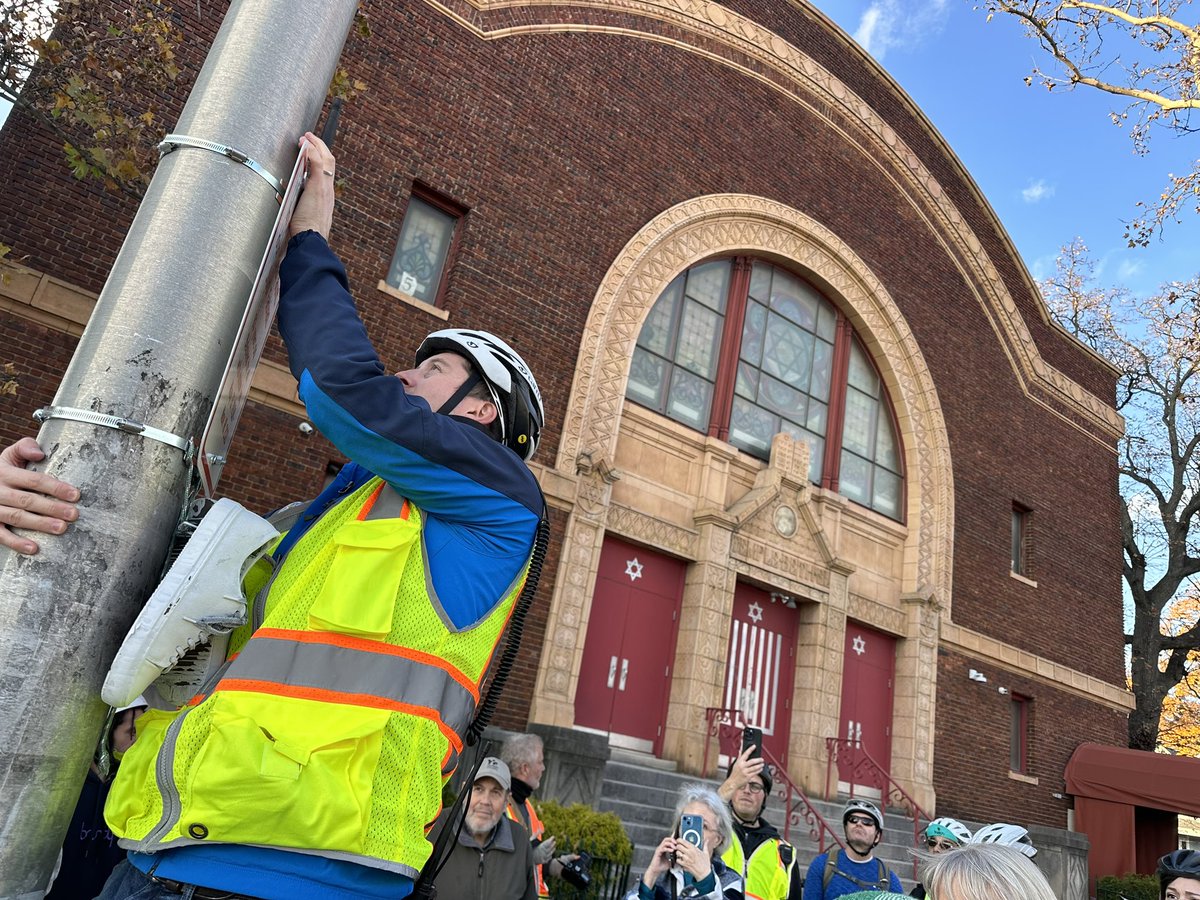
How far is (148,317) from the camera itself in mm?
1728

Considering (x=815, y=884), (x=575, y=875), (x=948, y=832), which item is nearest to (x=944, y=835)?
(x=948, y=832)

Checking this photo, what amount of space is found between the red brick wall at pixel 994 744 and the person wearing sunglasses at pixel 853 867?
9548mm

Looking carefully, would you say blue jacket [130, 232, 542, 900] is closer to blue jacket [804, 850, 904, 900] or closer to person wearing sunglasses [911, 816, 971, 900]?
blue jacket [804, 850, 904, 900]

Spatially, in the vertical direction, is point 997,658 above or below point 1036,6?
below

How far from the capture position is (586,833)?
822 cm

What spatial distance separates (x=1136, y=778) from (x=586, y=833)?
13584 mm

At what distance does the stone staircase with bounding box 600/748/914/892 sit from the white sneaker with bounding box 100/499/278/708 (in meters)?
7.84

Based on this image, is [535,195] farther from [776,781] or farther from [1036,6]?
[776,781]

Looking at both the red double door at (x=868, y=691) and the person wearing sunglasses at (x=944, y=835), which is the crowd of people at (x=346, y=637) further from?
the red double door at (x=868, y=691)

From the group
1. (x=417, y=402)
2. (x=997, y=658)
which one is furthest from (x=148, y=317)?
(x=997, y=658)

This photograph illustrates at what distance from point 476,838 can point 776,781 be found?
8915mm

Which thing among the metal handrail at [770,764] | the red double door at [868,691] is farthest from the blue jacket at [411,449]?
the red double door at [868,691]

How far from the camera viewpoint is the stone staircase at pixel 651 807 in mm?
9858

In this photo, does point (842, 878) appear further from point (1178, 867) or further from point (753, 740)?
point (1178, 867)
